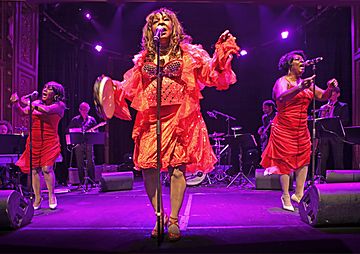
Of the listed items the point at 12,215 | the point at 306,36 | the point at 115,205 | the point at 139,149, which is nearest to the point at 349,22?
the point at 306,36

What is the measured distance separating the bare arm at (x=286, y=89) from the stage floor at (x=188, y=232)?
142cm

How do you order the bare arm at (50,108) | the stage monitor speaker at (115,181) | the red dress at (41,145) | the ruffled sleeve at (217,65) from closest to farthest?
the ruffled sleeve at (217,65) < the bare arm at (50,108) < the red dress at (41,145) < the stage monitor speaker at (115,181)

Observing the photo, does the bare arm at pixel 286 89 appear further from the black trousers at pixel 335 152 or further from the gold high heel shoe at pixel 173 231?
the black trousers at pixel 335 152

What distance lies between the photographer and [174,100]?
11.2 ft

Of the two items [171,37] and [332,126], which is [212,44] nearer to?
[332,126]

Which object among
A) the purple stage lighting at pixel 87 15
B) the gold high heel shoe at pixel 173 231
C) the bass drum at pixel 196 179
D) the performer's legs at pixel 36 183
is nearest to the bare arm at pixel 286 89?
the gold high heel shoe at pixel 173 231

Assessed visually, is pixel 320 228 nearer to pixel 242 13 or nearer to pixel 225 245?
pixel 225 245

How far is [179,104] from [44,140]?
2.86m

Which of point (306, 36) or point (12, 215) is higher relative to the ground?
point (306, 36)

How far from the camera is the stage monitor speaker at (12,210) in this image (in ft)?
12.4

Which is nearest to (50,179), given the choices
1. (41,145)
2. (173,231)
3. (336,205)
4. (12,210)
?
(41,145)

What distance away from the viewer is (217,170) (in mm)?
10562

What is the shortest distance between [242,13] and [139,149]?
1041cm

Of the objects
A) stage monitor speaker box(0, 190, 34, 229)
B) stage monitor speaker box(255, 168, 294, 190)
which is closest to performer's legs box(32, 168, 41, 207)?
stage monitor speaker box(0, 190, 34, 229)
